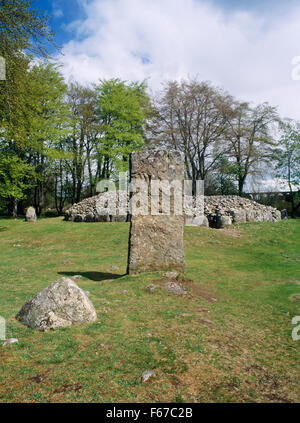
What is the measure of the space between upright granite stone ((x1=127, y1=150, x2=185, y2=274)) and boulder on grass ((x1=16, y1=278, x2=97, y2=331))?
11.8ft

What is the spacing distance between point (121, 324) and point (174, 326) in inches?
34.4

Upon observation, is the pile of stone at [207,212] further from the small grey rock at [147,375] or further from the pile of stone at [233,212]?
the small grey rock at [147,375]

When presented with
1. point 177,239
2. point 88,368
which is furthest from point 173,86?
point 88,368

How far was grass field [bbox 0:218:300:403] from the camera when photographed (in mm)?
3188

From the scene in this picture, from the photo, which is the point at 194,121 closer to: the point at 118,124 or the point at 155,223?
the point at 118,124

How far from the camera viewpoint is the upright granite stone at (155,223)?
849cm

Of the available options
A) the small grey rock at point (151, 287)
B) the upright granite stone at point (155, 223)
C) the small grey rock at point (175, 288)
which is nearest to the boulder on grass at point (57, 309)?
the small grey rock at point (151, 287)

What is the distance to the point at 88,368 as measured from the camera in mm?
3520

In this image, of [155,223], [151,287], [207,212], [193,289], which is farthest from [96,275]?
[207,212]

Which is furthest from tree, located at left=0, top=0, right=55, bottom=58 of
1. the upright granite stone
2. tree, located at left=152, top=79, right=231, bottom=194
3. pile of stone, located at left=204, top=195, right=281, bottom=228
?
tree, located at left=152, top=79, right=231, bottom=194

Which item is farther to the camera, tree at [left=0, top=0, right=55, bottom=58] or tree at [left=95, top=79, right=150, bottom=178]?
tree at [left=95, top=79, right=150, bottom=178]

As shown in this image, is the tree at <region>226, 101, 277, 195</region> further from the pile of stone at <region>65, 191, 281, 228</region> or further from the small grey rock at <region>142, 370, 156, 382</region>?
the small grey rock at <region>142, 370, 156, 382</region>

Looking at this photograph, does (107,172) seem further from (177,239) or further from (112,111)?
(177,239)

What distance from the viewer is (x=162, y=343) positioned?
4289 millimetres
